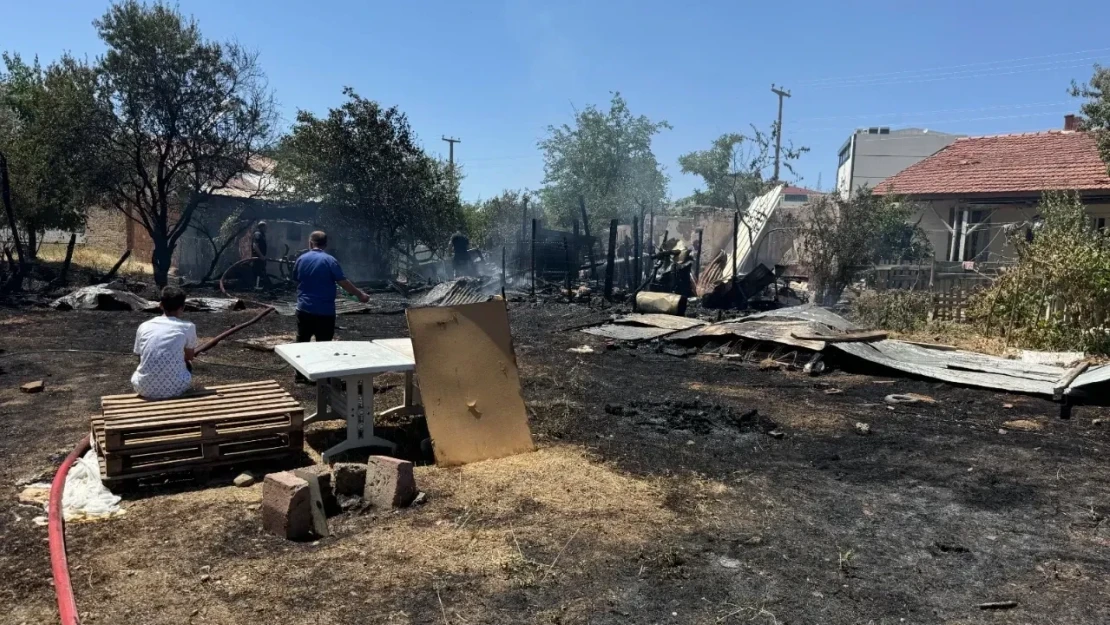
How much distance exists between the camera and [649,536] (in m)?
3.96

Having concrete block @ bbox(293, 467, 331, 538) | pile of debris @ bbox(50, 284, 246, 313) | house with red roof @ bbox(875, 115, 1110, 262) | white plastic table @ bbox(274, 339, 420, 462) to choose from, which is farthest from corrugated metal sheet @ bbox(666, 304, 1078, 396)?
pile of debris @ bbox(50, 284, 246, 313)

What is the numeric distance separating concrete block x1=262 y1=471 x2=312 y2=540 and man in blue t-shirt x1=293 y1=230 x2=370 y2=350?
2900 mm

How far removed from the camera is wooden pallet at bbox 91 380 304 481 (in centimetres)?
432

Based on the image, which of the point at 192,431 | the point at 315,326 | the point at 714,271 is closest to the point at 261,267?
the point at 714,271

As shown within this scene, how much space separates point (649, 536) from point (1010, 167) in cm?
2032

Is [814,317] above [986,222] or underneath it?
underneath

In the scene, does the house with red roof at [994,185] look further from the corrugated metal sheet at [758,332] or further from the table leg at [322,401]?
the table leg at [322,401]

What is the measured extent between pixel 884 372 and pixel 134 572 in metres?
8.52

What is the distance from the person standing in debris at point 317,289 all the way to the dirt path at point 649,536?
4.57ft

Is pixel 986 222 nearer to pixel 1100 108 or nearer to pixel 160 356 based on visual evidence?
pixel 1100 108

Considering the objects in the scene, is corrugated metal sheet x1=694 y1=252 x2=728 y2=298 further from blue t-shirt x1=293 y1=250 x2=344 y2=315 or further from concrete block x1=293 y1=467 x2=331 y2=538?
concrete block x1=293 y1=467 x2=331 y2=538

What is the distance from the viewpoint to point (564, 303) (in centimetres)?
1638

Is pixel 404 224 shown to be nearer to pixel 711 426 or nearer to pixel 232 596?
pixel 711 426

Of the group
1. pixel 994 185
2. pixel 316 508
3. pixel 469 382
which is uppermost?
pixel 994 185
